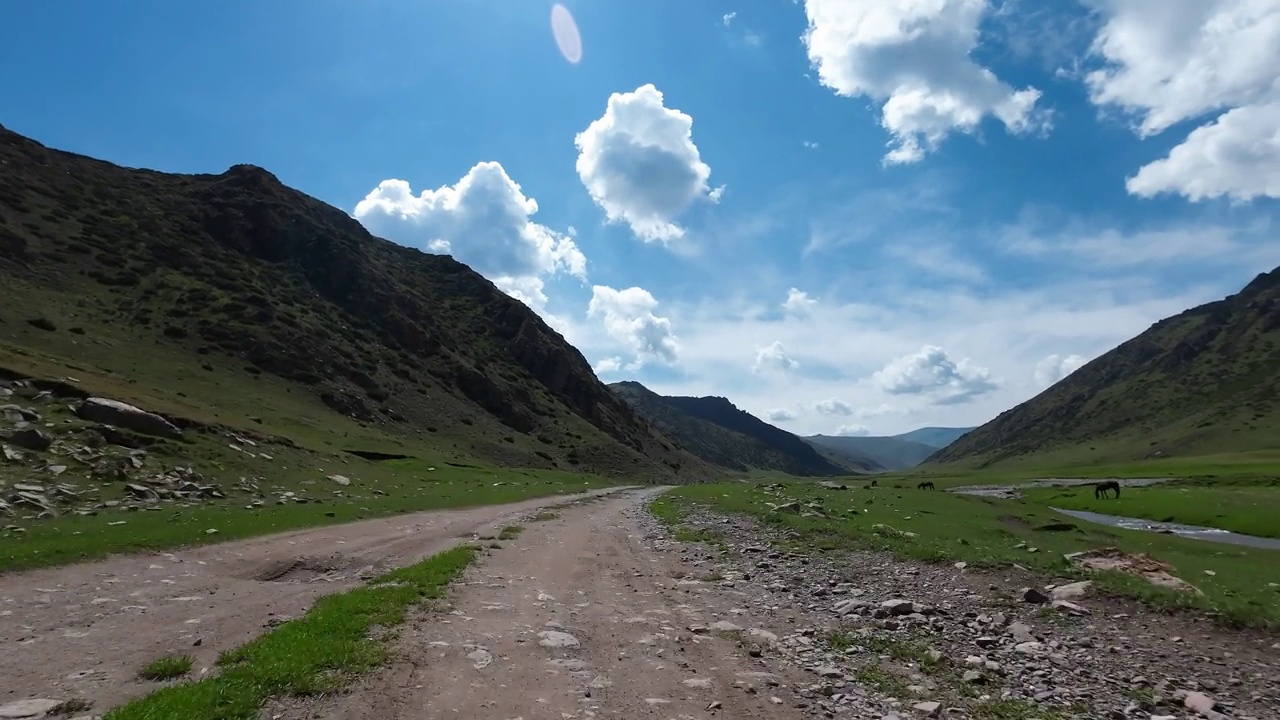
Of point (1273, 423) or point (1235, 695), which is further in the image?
point (1273, 423)

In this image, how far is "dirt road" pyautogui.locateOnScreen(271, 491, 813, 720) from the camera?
879 centimetres

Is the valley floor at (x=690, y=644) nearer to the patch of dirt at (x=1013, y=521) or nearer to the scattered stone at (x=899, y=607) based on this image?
the scattered stone at (x=899, y=607)

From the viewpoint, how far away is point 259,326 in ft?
368

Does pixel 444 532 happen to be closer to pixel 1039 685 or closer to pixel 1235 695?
pixel 1039 685

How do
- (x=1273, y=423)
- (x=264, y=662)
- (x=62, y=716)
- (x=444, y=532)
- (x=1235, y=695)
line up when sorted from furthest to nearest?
(x=1273, y=423)
(x=444, y=532)
(x=264, y=662)
(x=1235, y=695)
(x=62, y=716)

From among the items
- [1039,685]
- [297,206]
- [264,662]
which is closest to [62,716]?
[264,662]

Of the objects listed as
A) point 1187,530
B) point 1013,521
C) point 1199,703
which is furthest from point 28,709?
point 1187,530

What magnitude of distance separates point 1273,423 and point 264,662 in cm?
24609

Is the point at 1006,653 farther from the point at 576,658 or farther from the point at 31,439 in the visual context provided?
the point at 31,439

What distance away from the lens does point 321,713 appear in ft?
27.5

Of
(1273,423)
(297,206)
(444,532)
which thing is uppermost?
(297,206)

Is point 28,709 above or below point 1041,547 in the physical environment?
below

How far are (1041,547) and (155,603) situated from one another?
2869cm

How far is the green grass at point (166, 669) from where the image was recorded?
975 centimetres
